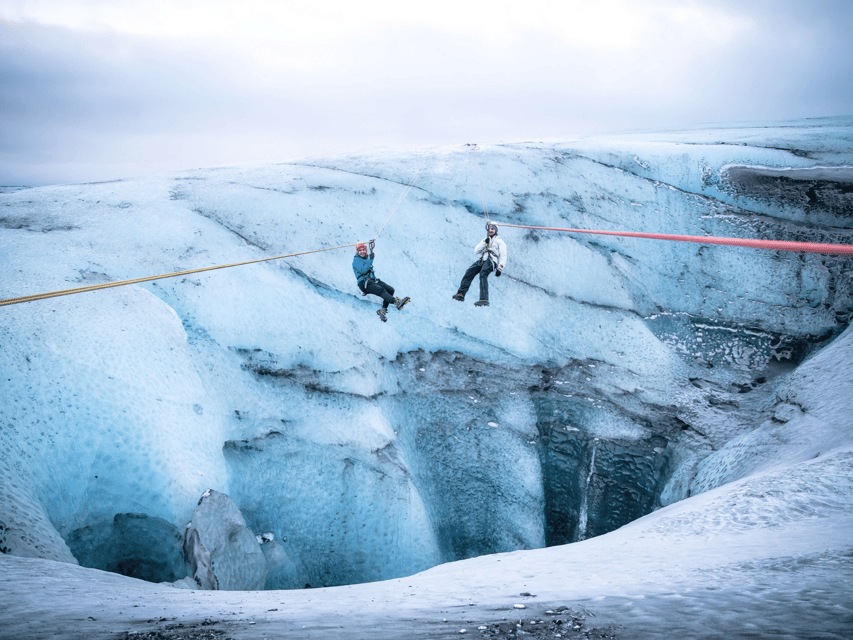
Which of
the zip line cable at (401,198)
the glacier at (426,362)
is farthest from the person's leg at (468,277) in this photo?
the zip line cable at (401,198)

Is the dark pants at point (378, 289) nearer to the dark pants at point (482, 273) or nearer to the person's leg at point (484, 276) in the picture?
the dark pants at point (482, 273)

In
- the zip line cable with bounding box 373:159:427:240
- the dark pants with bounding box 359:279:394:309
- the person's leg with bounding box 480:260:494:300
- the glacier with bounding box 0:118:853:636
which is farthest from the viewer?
the zip line cable with bounding box 373:159:427:240

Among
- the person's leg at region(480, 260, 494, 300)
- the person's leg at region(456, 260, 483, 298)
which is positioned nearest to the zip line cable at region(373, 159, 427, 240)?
the person's leg at region(456, 260, 483, 298)

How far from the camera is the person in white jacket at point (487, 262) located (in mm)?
5836

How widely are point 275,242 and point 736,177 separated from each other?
7010mm

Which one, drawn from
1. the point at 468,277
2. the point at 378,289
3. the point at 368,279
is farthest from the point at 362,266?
the point at 468,277

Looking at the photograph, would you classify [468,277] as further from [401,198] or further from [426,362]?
[401,198]

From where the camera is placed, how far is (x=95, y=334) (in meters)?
4.62

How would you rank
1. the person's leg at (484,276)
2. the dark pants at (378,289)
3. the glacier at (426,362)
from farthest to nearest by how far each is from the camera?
the person's leg at (484,276) → the dark pants at (378,289) → the glacier at (426,362)

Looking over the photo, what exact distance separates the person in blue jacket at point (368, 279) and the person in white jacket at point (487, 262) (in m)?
0.89

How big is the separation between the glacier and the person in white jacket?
0.61 meters

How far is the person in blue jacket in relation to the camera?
5429 millimetres

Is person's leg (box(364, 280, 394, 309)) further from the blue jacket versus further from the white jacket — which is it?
the white jacket

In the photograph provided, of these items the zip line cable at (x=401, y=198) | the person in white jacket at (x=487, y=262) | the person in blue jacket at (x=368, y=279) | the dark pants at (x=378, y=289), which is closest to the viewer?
the person in blue jacket at (x=368, y=279)
